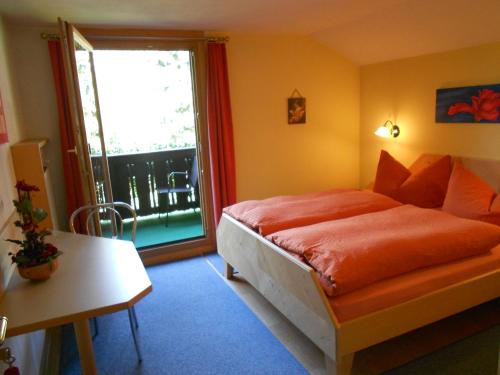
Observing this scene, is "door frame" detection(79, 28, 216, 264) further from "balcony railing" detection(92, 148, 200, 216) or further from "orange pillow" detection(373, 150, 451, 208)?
"orange pillow" detection(373, 150, 451, 208)

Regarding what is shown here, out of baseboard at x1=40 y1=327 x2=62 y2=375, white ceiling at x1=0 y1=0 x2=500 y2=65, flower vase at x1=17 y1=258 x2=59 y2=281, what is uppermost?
white ceiling at x1=0 y1=0 x2=500 y2=65

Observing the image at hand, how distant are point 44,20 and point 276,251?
259cm

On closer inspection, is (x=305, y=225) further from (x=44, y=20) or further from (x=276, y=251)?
(x=44, y=20)

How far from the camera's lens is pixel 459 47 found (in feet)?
10.7

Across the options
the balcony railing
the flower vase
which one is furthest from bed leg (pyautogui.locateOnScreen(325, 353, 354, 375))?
the balcony railing

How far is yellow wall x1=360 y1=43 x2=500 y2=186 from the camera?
3.14 m

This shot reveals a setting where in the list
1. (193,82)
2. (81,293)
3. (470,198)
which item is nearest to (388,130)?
(470,198)

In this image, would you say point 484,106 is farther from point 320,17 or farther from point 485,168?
point 320,17

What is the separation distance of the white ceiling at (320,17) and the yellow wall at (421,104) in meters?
0.13

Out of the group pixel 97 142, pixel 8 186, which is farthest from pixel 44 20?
pixel 8 186

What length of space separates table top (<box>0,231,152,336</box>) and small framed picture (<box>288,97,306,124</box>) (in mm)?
2641

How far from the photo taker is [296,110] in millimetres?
4211

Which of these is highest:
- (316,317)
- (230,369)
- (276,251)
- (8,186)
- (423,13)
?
(423,13)

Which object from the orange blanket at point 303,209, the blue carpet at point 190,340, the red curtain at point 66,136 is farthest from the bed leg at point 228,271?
the red curtain at point 66,136
